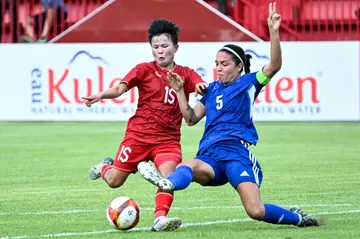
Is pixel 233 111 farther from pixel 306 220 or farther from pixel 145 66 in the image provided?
pixel 145 66

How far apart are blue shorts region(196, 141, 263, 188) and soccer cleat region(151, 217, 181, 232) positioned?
58cm

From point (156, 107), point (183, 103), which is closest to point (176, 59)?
point (156, 107)

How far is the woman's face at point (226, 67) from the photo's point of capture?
31.0 feet

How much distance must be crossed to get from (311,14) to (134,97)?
4593 millimetres

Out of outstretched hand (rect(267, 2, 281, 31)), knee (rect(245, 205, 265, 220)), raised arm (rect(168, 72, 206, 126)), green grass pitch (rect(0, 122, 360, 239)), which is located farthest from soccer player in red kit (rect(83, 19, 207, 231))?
outstretched hand (rect(267, 2, 281, 31))

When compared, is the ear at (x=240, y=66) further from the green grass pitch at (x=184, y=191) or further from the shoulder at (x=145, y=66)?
the green grass pitch at (x=184, y=191)

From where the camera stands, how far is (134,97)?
70.6ft

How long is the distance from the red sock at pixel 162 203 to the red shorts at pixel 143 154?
874 millimetres

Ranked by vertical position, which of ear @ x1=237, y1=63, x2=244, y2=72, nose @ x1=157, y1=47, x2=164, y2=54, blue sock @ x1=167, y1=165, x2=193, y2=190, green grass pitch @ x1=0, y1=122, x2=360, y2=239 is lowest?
green grass pitch @ x1=0, y1=122, x2=360, y2=239

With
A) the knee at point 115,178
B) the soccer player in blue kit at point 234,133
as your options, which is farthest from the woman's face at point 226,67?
the knee at point 115,178

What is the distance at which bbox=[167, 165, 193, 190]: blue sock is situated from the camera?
346 inches

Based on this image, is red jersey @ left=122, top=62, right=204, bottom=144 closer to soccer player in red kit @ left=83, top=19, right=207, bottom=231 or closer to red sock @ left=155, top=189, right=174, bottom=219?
Answer: soccer player in red kit @ left=83, top=19, right=207, bottom=231

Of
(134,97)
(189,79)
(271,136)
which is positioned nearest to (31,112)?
(134,97)

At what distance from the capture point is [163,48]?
10.2m
